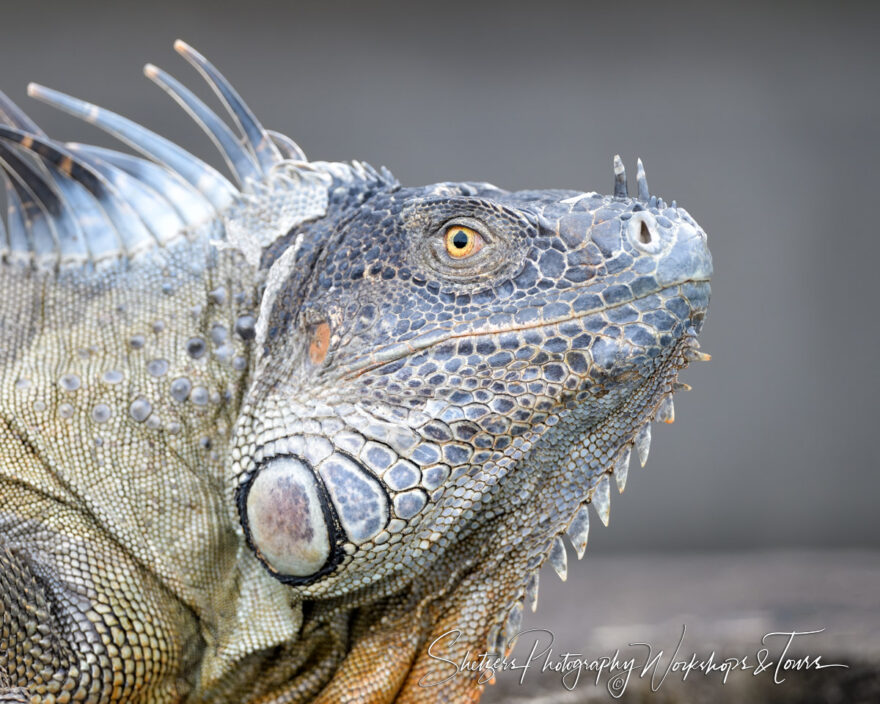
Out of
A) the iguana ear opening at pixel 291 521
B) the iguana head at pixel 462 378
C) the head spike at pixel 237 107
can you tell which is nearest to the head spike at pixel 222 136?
the head spike at pixel 237 107

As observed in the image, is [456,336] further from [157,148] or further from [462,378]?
[157,148]

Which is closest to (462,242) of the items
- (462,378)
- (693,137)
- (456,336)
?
(456,336)

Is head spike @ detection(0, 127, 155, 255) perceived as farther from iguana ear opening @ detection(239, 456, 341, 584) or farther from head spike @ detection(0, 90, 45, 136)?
iguana ear opening @ detection(239, 456, 341, 584)

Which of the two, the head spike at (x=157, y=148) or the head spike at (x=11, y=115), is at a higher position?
the head spike at (x=11, y=115)

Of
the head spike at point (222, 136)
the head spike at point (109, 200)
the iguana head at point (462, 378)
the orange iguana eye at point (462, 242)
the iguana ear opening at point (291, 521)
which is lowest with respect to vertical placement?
the iguana ear opening at point (291, 521)

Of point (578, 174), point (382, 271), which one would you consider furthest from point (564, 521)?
point (578, 174)

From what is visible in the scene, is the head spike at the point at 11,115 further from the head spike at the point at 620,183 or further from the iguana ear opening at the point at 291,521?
the head spike at the point at 620,183

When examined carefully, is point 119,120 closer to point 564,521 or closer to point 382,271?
point 382,271

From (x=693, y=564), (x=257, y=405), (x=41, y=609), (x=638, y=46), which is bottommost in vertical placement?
(x=693, y=564)
